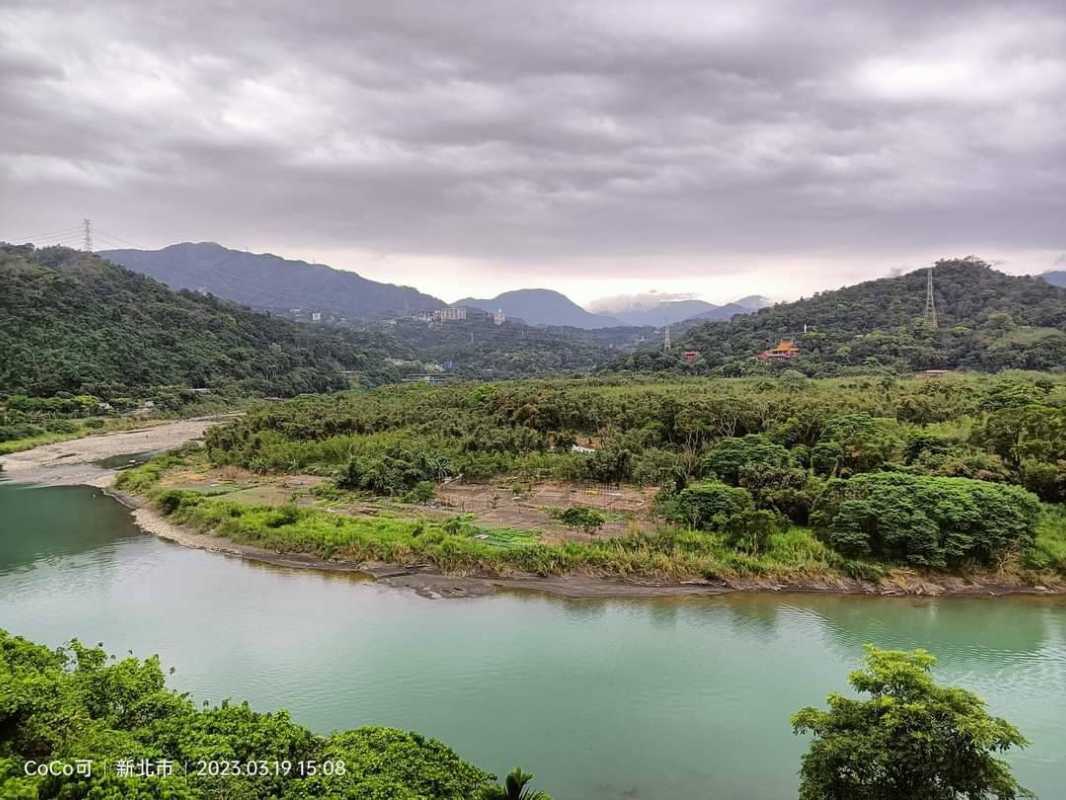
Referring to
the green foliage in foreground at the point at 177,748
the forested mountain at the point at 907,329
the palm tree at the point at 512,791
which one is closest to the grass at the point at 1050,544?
the palm tree at the point at 512,791

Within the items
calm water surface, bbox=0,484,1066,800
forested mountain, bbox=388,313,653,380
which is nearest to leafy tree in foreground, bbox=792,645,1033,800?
calm water surface, bbox=0,484,1066,800

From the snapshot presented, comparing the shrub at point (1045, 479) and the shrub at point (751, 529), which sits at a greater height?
the shrub at point (1045, 479)

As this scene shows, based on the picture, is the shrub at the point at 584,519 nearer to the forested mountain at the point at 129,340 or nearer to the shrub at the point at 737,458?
the shrub at the point at 737,458

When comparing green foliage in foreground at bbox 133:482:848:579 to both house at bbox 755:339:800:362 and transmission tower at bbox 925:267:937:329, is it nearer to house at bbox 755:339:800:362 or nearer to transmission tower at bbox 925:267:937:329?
house at bbox 755:339:800:362

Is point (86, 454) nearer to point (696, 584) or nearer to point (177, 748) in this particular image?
point (696, 584)

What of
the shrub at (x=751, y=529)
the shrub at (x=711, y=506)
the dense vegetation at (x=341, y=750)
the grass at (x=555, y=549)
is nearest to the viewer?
the dense vegetation at (x=341, y=750)

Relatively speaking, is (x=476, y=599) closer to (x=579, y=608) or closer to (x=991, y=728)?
(x=579, y=608)

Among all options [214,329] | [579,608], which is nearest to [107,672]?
[579,608]
